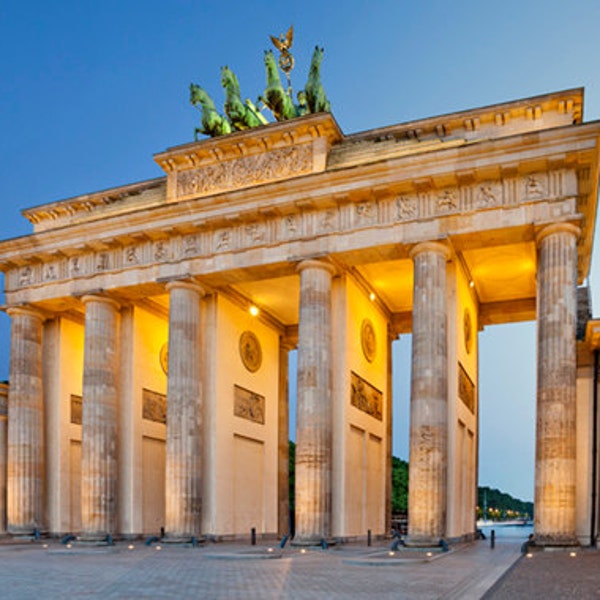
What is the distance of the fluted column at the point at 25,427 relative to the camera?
98.8ft

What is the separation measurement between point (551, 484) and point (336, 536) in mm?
7722

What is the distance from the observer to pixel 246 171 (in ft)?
91.3

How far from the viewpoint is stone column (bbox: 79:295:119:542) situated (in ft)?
91.9

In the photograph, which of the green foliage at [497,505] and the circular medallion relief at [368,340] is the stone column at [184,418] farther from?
the green foliage at [497,505]

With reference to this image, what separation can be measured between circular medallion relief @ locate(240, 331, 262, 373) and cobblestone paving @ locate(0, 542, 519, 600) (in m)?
9.82

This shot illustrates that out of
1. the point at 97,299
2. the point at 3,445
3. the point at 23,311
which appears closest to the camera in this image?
the point at 97,299

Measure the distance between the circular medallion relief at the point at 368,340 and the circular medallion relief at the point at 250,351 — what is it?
17.3 ft

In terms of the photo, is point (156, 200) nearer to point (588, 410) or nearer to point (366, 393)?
point (366, 393)

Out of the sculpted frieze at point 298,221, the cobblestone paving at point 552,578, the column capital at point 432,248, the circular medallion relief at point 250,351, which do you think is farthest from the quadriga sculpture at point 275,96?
the cobblestone paving at point 552,578

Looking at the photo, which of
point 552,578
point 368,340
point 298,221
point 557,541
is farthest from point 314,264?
point 552,578

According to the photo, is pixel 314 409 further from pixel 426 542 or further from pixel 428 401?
pixel 426 542

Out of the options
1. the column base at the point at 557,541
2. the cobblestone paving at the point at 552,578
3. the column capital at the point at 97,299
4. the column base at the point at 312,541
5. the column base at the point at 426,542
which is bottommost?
the column base at the point at 312,541

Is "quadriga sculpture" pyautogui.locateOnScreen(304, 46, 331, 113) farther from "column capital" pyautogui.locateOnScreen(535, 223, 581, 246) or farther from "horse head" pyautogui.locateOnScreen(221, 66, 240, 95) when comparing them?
"column capital" pyautogui.locateOnScreen(535, 223, 581, 246)

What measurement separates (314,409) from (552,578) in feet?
36.4
